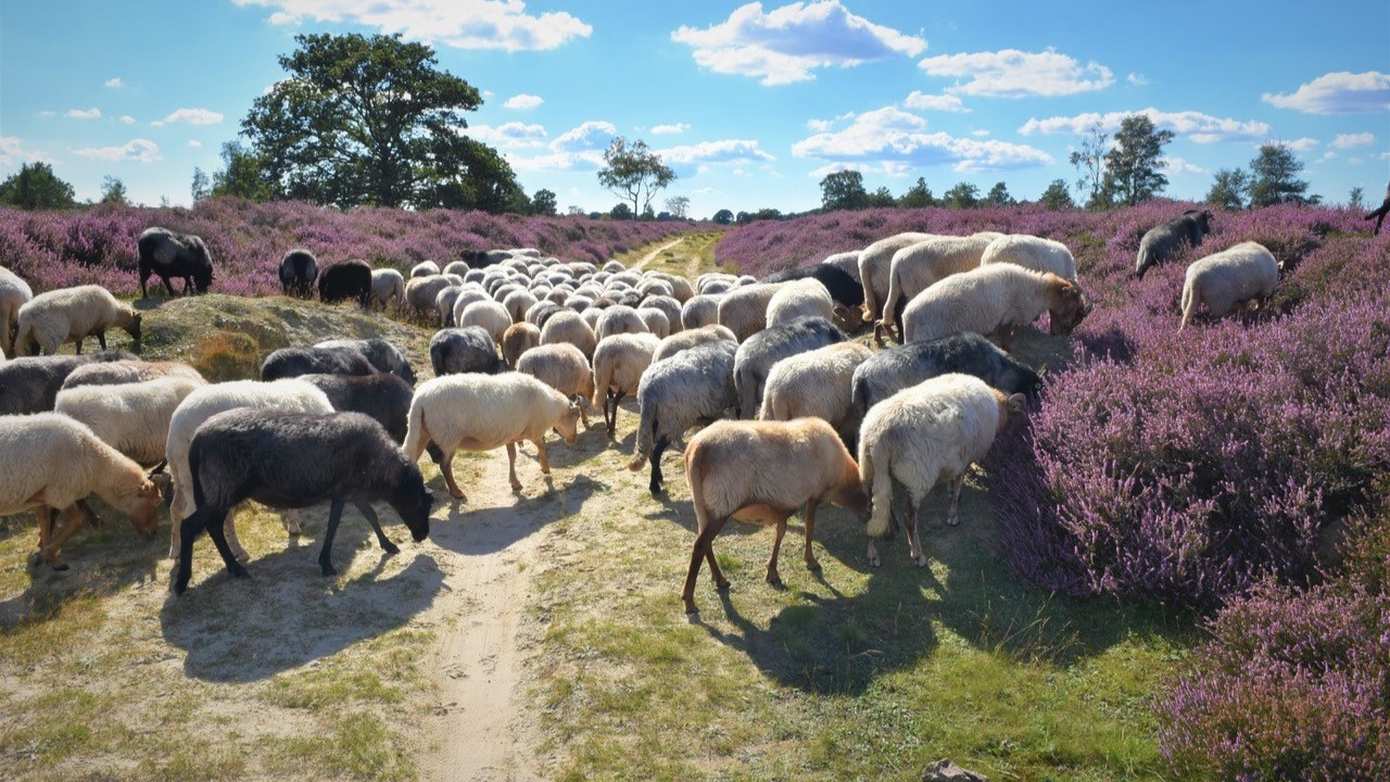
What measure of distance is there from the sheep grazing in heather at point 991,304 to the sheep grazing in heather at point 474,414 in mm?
5154

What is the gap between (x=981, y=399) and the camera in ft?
24.9

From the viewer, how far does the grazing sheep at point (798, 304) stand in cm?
1257

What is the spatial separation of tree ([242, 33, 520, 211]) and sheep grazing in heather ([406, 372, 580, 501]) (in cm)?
3597

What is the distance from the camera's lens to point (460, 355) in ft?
42.9

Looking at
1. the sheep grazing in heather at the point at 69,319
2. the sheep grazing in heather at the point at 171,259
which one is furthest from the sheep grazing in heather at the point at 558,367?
the sheep grazing in heather at the point at 171,259

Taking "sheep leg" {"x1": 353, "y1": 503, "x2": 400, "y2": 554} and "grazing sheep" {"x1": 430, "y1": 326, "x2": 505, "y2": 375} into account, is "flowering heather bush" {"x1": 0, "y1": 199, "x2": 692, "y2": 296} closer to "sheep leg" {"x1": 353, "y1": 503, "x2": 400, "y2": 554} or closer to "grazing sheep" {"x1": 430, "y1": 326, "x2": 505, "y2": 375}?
"grazing sheep" {"x1": 430, "y1": 326, "x2": 505, "y2": 375}

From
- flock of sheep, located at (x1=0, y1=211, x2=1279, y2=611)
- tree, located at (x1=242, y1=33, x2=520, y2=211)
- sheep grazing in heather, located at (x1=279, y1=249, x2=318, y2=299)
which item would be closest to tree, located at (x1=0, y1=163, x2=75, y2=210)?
tree, located at (x1=242, y1=33, x2=520, y2=211)

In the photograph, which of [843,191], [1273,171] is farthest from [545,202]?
[1273,171]

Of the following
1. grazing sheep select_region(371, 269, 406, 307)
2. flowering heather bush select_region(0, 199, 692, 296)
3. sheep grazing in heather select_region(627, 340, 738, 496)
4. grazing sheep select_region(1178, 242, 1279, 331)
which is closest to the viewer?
sheep grazing in heather select_region(627, 340, 738, 496)

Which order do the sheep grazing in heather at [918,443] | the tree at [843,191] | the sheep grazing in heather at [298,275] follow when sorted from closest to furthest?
the sheep grazing in heather at [918,443] < the sheep grazing in heather at [298,275] < the tree at [843,191]

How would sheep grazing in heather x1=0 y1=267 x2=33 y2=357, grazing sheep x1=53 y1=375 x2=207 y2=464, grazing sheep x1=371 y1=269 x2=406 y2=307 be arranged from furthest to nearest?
grazing sheep x1=371 y1=269 x2=406 y2=307 → sheep grazing in heather x1=0 y1=267 x2=33 y2=357 → grazing sheep x1=53 y1=375 x2=207 y2=464

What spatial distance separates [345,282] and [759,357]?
531 inches

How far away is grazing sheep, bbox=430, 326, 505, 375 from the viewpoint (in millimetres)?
13062

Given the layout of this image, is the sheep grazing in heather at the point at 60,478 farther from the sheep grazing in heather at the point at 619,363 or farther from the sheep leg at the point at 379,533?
the sheep grazing in heather at the point at 619,363
